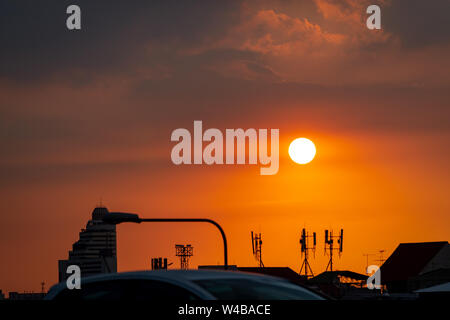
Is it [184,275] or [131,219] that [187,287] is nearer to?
[184,275]

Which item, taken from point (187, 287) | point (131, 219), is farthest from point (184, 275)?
point (131, 219)

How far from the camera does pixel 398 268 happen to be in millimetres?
120625

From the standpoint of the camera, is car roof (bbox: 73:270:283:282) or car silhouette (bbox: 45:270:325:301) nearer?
car silhouette (bbox: 45:270:325:301)

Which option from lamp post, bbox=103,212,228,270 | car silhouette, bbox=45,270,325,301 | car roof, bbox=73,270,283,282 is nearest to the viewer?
car silhouette, bbox=45,270,325,301

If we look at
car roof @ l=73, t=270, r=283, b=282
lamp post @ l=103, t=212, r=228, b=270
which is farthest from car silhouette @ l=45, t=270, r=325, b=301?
lamp post @ l=103, t=212, r=228, b=270

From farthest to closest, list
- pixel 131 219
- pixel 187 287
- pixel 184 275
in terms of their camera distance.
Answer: pixel 131 219, pixel 184 275, pixel 187 287

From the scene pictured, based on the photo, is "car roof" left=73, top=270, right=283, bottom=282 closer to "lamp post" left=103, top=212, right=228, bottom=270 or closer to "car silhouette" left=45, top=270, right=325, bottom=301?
"car silhouette" left=45, top=270, right=325, bottom=301

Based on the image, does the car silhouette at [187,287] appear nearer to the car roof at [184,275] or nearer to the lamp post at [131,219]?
the car roof at [184,275]

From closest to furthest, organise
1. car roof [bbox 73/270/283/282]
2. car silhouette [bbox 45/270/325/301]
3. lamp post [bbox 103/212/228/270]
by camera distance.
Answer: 1. car silhouette [bbox 45/270/325/301]
2. car roof [bbox 73/270/283/282]
3. lamp post [bbox 103/212/228/270]
